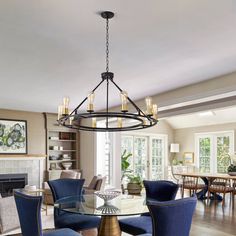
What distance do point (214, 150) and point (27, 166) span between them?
6424mm

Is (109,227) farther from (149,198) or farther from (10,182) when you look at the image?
(10,182)

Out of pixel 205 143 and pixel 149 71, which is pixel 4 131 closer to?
pixel 149 71

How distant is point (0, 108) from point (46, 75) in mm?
3655

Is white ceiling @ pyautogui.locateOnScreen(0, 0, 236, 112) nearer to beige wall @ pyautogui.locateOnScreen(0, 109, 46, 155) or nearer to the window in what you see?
beige wall @ pyautogui.locateOnScreen(0, 109, 46, 155)

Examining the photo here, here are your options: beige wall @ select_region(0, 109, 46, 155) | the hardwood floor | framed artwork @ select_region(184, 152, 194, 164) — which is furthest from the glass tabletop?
framed artwork @ select_region(184, 152, 194, 164)

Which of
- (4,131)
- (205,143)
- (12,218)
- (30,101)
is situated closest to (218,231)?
(12,218)

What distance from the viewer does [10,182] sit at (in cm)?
759

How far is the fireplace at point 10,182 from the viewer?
745 cm

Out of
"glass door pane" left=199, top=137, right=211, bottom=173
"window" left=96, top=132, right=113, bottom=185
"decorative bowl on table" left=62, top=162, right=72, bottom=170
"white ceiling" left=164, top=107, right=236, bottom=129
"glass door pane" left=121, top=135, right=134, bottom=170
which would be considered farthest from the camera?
"glass door pane" left=199, top=137, right=211, bottom=173

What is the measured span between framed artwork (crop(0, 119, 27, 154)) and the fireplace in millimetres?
616

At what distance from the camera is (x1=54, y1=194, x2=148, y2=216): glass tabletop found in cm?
311

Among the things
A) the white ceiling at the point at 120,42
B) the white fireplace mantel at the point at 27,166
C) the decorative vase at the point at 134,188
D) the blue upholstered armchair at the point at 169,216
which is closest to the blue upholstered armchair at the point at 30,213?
the blue upholstered armchair at the point at 169,216

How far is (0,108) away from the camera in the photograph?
764 cm

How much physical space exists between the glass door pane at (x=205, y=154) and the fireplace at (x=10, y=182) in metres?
6.33
